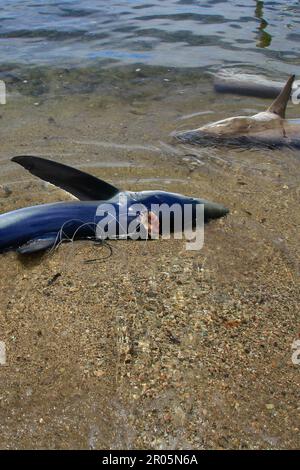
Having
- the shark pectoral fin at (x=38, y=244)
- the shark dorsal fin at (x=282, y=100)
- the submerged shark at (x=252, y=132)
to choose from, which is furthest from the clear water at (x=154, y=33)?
the shark pectoral fin at (x=38, y=244)

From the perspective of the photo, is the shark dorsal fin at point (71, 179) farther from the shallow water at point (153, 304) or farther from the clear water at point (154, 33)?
the clear water at point (154, 33)

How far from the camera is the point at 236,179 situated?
520 centimetres

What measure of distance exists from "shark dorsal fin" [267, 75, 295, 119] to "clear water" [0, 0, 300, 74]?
290 cm

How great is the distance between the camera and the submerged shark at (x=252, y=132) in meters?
5.94

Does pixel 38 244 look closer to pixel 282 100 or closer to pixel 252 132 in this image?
pixel 252 132

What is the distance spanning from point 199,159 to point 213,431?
11.9ft

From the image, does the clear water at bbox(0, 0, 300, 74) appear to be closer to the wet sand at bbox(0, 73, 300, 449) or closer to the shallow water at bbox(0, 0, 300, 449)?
the shallow water at bbox(0, 0, 300, 449)

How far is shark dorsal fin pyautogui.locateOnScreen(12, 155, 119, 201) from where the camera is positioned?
4.03 metres

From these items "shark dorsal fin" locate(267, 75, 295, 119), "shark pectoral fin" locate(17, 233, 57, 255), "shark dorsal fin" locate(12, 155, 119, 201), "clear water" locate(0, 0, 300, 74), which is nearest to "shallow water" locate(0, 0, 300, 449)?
"shark pectoral fin" locate(17, 233, 57, 255)

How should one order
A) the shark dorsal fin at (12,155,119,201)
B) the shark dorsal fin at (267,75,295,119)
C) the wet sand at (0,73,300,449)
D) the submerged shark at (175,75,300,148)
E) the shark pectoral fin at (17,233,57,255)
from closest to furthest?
the wet sand at (0,73,300,449) < the shark pectoral fin at (17,233,57,255) < the shark dorsal fin at (12,155,119,201) < the submerged shark at (175,75,300,148) < the shark dorsal fin at (267,75,295,119)
